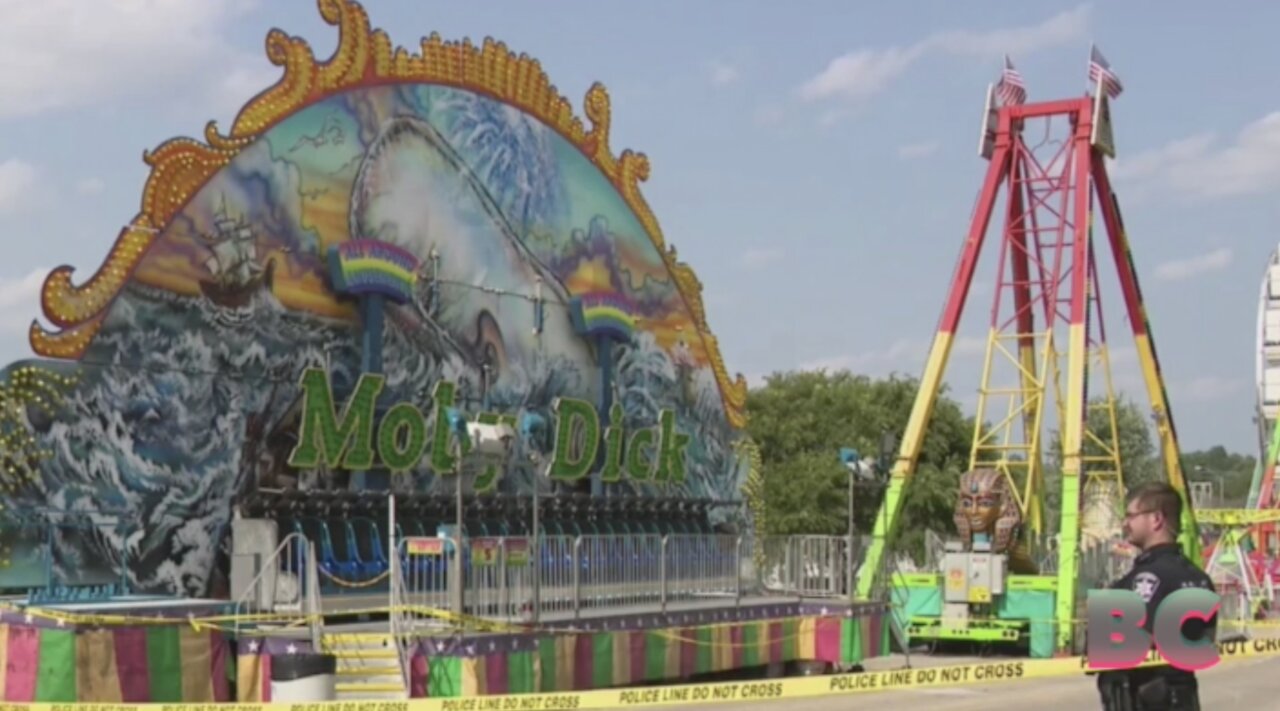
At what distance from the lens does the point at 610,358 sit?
28781mm

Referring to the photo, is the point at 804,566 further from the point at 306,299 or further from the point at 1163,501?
the point at 1163,501

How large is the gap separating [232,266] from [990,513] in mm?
15718

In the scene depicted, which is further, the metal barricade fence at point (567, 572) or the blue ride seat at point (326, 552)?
the blue ride seat at point (326, 552)

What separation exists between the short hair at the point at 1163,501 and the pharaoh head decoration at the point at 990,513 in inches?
992

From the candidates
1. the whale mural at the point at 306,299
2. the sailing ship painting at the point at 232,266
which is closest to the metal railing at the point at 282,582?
the whale mural at the point at 306,299

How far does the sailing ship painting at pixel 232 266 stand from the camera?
803 inches

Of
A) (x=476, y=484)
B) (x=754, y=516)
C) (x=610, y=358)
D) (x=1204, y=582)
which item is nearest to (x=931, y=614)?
(x=754, y=516)

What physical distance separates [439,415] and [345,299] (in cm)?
237

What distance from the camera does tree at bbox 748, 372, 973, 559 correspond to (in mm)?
50688

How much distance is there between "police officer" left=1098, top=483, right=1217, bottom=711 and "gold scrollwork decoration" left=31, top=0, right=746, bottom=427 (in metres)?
14.3

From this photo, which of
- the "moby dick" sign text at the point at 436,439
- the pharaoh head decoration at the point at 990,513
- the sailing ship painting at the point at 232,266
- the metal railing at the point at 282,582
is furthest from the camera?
the pharaoh head decoration at the point at 990,513

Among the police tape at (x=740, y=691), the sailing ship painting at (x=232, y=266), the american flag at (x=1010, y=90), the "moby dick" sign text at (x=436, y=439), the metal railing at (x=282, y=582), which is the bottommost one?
the police tape at (x=740, y=691)

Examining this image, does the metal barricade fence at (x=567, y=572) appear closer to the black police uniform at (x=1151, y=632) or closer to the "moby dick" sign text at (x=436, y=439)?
the "moby dick" sign text at (x=436, y=439)

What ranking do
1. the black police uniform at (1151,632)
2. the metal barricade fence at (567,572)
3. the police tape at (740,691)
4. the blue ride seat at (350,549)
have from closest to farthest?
1. the black police uniform at (1151,632)
2. the police tape at (740,691)
3. the metal barricade fence at (567,572)
4. the blue ride seat at (350,549)
